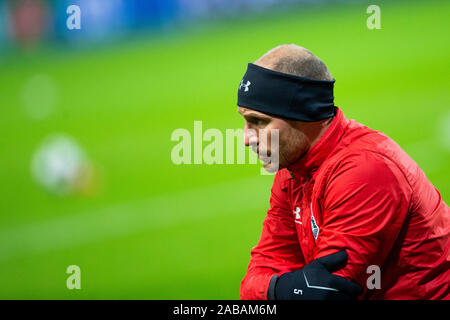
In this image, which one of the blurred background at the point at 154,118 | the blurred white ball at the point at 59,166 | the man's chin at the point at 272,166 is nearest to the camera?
the man's chin at the point at 272,166

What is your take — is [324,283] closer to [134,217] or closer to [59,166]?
[134,217]

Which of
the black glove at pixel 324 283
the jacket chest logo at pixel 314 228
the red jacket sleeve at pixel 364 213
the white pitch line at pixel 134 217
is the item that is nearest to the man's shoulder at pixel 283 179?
the jacket chest logo at pixel 314 228

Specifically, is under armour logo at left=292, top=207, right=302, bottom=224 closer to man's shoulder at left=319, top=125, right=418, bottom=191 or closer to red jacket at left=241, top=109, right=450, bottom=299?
red jacket at left=241, top=109, right=450, bottom=299

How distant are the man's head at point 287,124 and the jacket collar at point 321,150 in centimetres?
3

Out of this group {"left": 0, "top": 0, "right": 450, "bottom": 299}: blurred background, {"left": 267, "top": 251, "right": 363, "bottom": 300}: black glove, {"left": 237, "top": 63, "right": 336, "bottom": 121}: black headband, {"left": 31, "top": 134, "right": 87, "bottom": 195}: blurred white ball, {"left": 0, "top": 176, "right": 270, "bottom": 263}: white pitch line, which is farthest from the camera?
{"left": 31, "top": 134, "right": 87, "bottom": 195}: blurred white ball

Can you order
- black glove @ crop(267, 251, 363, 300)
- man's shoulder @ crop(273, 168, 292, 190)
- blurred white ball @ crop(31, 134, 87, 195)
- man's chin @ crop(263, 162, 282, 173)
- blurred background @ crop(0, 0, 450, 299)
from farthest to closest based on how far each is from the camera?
blurred white ball @ crop(31, 134, 87, 195)
blurred background @ crop(0, 0, 450, 299)
man's shoulder @ crop(273, 168, 292, 190)
man's chin @ crop(263, 162, 282, 173)
black glove @ crop(267, 251, 363, 300)

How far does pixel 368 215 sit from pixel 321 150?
371mm

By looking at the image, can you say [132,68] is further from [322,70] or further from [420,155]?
[322,70]

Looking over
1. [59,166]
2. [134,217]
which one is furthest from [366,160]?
[59,166]

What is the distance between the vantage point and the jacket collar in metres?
2.53

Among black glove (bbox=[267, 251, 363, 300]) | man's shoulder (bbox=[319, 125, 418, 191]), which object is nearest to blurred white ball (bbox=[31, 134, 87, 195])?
man's shoulder (bbox=[319, 125, 418, 191])

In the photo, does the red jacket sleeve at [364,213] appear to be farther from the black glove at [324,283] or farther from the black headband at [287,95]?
the black headband at [287,95]

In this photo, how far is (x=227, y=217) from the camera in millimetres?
6098

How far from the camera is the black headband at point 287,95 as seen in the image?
2.49 metres
